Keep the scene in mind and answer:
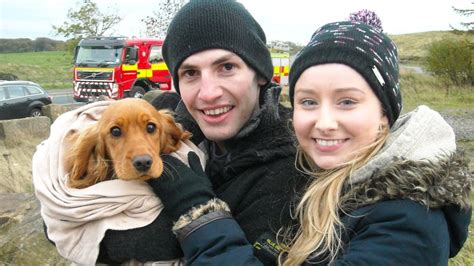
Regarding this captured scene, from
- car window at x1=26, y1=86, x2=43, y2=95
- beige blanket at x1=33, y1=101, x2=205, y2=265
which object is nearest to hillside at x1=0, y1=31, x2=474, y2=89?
car window at x1=26, y1=86, x2=43, y2=95

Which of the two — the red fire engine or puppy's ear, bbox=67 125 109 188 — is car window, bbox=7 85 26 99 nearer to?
the red fire engine

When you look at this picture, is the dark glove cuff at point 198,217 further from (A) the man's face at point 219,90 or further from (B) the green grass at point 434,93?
(B) the green grass at point 434,93

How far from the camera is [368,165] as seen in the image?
165 centimetres

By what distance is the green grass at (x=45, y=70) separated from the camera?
1481 inches

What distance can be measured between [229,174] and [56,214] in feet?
2.46

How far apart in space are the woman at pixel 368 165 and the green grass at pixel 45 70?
37.8m

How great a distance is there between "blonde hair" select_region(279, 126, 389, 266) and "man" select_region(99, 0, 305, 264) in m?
0.14

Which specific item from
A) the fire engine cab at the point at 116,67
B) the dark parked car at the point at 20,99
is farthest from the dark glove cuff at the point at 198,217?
the fire engine cab at the point at 116,67

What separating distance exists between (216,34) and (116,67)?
64.0ft

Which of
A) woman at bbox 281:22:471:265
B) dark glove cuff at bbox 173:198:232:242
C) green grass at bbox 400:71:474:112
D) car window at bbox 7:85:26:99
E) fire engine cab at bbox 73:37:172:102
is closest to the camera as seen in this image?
woman at bbox 281:22:471:265

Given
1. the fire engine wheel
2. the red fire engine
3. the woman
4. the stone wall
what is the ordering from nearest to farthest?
the woman, the stone wall, the fire engine wheel, the red fire engine

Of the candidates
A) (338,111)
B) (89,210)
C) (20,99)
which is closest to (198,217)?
(89,210)

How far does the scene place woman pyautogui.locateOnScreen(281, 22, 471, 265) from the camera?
1483 millimetres

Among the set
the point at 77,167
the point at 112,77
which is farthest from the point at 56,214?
the point at 112,77
